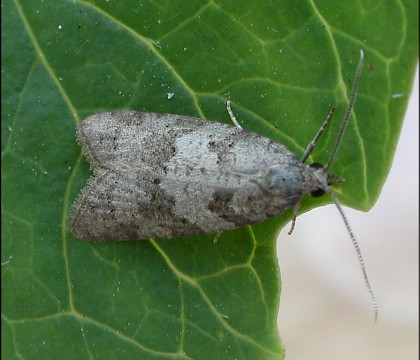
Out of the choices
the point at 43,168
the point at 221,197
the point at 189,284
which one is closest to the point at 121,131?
the point at 43,168

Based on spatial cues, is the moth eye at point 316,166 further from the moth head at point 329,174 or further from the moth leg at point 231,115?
the moth leg at point 231,115

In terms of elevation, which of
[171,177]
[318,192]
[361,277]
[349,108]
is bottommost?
[361,277]

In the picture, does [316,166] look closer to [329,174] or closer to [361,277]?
[329,174]

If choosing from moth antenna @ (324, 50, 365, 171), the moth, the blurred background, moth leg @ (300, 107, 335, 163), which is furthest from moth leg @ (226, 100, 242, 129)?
the blurred background

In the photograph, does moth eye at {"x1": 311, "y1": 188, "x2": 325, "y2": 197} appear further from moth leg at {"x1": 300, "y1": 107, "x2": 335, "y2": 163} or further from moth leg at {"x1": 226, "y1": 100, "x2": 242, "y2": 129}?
moth leg at {"x1": 226, "y1": 100, "x2": 242, "y2": 129}

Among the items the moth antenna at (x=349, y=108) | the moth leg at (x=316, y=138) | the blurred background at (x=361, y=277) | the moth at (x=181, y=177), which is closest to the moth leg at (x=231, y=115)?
the moth at (x=181, y=177)

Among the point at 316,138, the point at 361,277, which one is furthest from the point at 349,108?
the point at 361,277
